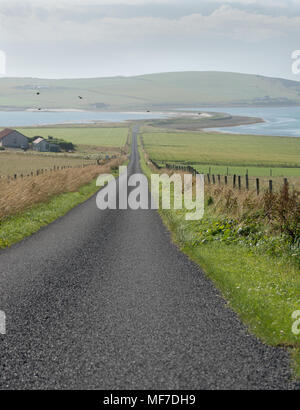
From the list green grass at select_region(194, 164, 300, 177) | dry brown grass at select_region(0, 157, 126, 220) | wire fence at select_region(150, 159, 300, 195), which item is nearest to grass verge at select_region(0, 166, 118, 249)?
dry brown grass at select_region(0, 157, 126, 220)

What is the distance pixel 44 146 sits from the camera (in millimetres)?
119125

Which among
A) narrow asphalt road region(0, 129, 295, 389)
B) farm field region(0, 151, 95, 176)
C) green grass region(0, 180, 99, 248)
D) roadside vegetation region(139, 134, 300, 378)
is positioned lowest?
green grass region(0, 180, 99, 248)

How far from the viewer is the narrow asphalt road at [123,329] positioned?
5.92 metres

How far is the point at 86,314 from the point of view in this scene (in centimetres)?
843

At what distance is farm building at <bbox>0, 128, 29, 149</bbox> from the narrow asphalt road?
357 ft

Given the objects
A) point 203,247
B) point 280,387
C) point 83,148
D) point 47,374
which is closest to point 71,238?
point 203,247

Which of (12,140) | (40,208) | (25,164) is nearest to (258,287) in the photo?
(40,208)

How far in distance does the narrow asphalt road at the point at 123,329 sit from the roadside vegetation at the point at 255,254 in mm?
362

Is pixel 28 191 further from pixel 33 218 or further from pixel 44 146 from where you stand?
pixel 44 146

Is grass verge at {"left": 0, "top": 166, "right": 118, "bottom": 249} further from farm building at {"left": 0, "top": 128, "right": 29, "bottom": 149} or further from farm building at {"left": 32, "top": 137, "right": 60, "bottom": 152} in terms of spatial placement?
farm building at {"left": 0, "top": 128, "right": 29, "bottom": 149}

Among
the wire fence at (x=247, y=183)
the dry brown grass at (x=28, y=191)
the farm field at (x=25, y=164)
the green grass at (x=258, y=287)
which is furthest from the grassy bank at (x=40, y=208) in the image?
the farm field at (x=25, y=164)

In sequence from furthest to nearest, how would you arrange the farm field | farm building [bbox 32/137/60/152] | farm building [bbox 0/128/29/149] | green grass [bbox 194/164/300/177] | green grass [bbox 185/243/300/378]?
farm building [bbox 32/137/60/152]
farm building [bbox 0/128/29/149]
green grass [bbox 194/164/300/177]
the farm field
green grass [bbox 185/243/300/378]

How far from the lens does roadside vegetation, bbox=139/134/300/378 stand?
8023mm

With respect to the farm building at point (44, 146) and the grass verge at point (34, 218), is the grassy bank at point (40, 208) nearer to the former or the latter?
the grass verge at point (34, 218)
